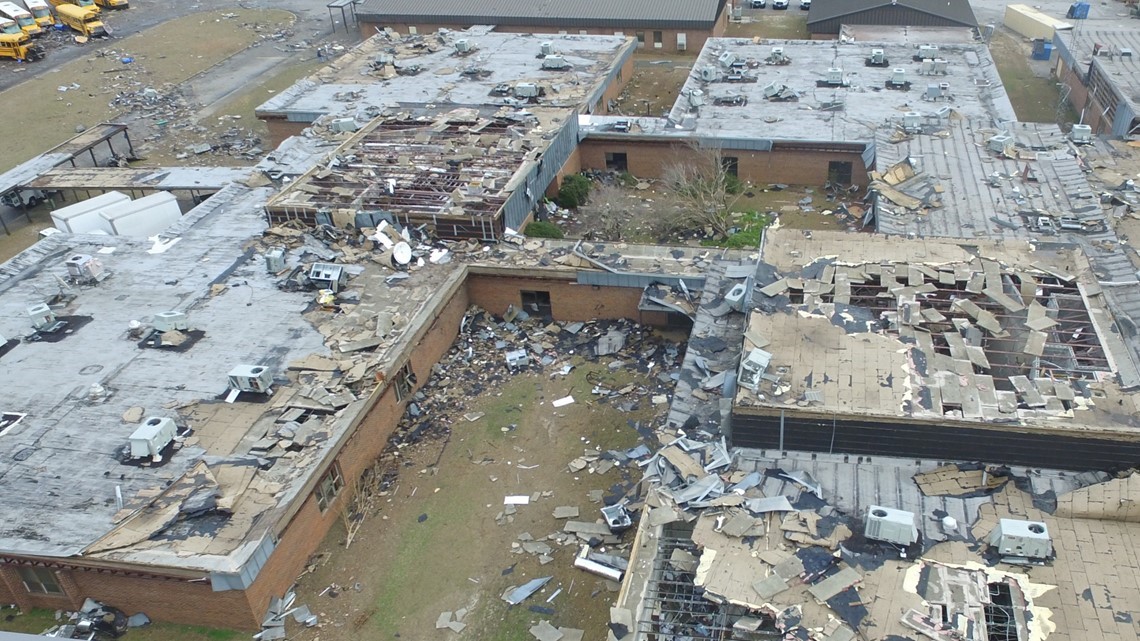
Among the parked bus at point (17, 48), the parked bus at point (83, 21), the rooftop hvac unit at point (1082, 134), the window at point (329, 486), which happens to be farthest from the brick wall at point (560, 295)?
the parked bus at point (83, 21)

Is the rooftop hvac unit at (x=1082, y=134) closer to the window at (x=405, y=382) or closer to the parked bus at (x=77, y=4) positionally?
the window at (x=405, y=382)

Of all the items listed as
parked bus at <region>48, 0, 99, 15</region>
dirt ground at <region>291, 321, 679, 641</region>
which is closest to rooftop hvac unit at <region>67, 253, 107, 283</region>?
dirt ground at <region>291, 321, 679, 641</region>

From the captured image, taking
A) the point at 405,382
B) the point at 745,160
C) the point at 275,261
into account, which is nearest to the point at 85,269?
the point at 275,261

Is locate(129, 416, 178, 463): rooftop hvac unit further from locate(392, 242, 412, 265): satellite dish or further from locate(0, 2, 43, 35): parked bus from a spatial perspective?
locate(0, 2, 43, 35): parked bus

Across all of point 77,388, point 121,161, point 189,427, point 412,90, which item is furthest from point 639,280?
point 121,161

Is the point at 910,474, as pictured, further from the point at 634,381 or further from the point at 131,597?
the point at 131,597
